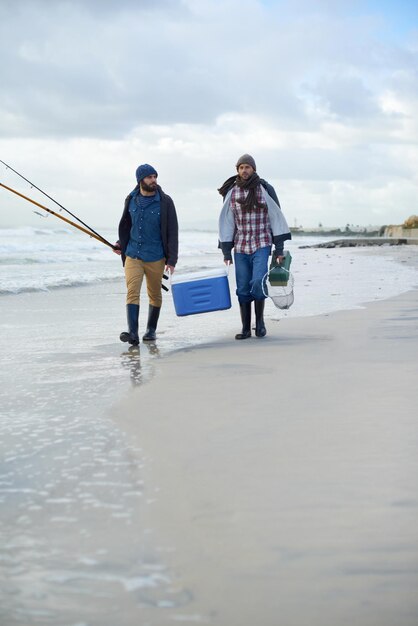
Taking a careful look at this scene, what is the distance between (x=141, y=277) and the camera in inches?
305

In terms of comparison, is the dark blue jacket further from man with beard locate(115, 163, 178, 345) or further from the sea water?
the sea water

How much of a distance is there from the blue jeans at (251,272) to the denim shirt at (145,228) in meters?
0.70

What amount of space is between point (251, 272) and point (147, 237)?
979mm

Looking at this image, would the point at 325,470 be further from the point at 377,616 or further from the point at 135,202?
the point at 135,202

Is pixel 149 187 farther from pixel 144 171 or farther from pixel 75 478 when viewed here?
pixel 75 478

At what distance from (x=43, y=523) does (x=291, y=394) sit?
7.56ft

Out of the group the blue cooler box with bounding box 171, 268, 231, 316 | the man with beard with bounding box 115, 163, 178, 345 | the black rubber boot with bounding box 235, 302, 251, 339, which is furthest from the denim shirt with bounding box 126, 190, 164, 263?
the black rubber boot with bounding box 235, 302, 251, 339

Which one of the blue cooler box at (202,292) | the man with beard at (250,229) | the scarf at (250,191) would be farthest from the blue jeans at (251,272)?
the scarf at (250,191)

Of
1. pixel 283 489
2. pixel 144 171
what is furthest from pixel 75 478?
pixel 144 171

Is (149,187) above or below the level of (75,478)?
above

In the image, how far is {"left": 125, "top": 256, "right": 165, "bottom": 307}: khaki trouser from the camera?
761cm

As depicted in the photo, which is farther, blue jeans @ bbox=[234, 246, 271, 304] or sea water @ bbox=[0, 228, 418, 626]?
blue jeans @ bbox=[234, 246, 271, 304]

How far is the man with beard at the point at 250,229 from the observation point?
7.60 meters

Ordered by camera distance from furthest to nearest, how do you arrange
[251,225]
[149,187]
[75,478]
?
[251,225] < [149,187] < [75,478]
